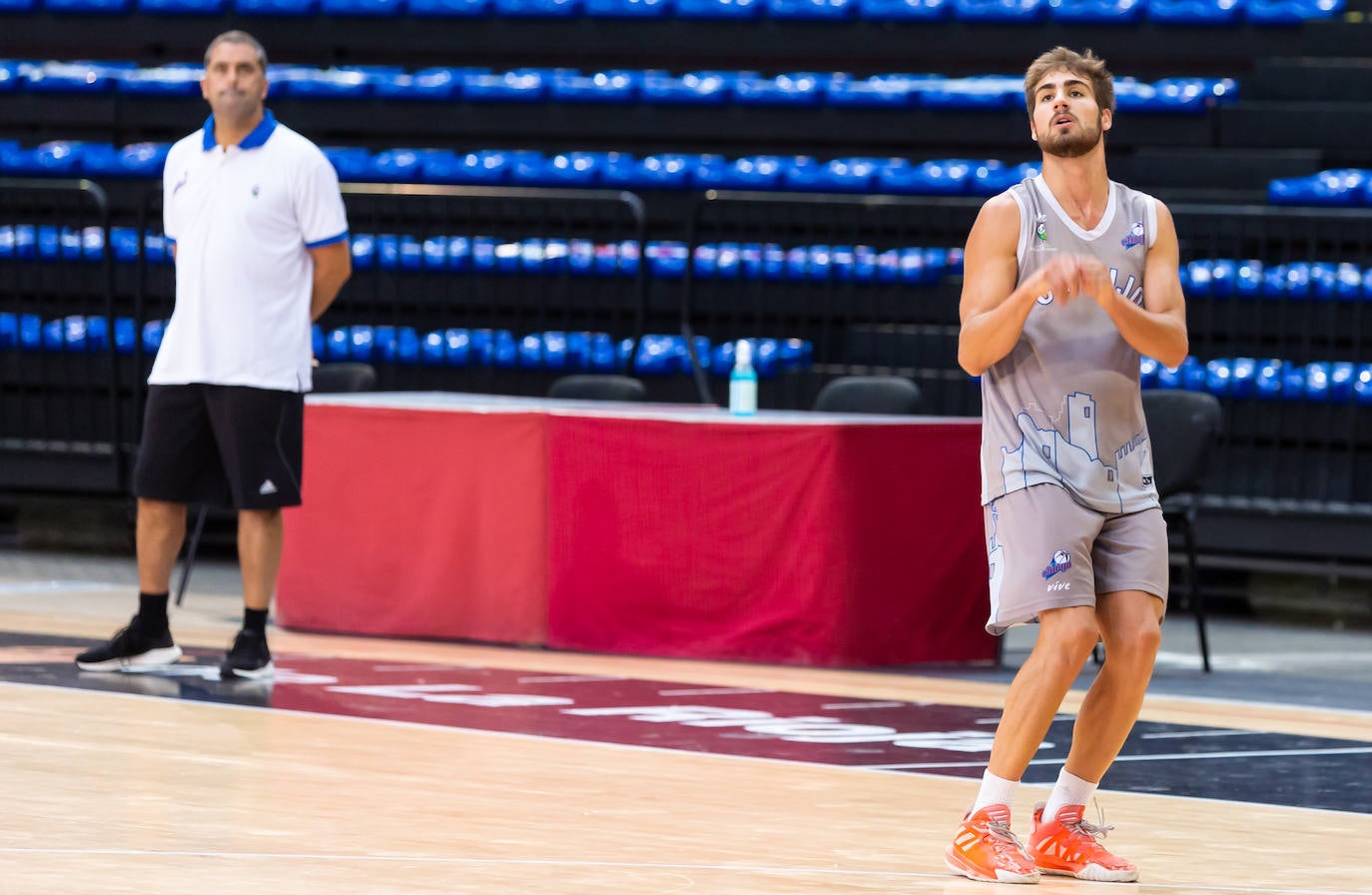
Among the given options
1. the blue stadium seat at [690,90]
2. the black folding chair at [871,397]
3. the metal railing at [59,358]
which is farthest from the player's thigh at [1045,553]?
the blue stadium seat at [690,90]

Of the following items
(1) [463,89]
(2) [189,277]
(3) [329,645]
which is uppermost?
(1) [463,89]

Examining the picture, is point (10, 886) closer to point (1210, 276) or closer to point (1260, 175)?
point (1210, 276)

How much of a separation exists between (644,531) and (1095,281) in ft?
12.1

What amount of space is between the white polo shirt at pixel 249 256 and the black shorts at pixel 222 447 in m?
0.06

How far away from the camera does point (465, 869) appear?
3.92m

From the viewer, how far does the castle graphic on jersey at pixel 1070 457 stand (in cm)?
404

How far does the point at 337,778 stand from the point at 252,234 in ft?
7.20

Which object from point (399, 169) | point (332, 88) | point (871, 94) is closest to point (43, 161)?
point (332, 88)

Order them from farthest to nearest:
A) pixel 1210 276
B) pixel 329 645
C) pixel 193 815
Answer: pixel 1210 276 < pixel 329 645 < pixel 193 815

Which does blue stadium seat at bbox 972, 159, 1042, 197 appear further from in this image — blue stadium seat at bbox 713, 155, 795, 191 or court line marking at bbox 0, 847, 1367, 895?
court line marking at bbox 0, 847, 1367, 895

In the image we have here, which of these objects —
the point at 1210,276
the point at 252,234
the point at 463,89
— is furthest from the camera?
the point at 463,89

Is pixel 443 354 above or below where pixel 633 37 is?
below

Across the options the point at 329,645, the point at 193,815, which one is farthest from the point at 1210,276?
the point at 193,815

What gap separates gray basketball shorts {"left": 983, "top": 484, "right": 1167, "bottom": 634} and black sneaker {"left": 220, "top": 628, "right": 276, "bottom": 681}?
120 inches
